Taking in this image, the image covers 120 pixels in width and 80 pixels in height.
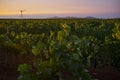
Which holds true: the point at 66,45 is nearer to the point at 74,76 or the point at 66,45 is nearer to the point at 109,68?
the point at 74,76

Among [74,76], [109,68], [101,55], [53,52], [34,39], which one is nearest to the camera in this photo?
[74,76]

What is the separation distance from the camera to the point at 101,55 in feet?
28.8

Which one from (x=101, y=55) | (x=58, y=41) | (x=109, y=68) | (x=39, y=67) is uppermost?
(x=58, y=41)

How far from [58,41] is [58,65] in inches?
23.5

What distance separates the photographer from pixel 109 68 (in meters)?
10.6

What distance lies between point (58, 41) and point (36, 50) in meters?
0.54

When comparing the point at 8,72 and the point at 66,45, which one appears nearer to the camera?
the point at 66,45

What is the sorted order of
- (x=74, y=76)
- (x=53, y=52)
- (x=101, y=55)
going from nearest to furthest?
(x=74, y=76) → (x=53, y=52) → (x=101, y=55)

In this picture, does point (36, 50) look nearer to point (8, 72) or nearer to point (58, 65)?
point (58, 65)

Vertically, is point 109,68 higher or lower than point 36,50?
A: lower

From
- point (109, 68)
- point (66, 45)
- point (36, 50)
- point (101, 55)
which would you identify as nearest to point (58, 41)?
point (66, 45)

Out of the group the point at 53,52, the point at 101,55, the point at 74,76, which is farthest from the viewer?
the point at 101,55

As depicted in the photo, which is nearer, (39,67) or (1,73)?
(39,67)

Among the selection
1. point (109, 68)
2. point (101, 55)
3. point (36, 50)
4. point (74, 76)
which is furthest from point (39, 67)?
point (109, 68)
